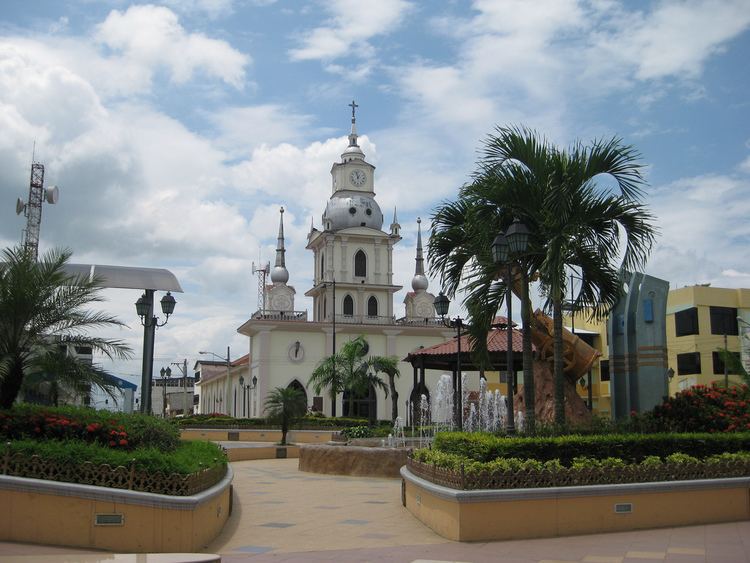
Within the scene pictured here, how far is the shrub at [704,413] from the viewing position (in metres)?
13.7

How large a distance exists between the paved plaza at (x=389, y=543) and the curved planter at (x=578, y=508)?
0.63ft

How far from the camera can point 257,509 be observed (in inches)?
552

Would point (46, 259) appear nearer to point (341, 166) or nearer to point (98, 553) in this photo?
point (98, 553)

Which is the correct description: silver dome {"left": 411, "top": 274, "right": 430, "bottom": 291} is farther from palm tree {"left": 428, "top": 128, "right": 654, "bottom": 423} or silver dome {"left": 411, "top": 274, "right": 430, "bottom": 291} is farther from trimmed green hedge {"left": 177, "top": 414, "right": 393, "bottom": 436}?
palm tree {"left": 428, "top": 128, "right": 654, "bottom": 423}

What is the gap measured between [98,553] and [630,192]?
1068 centimetres

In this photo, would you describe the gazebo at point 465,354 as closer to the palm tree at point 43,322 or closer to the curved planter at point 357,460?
the curved planter at point 357,460

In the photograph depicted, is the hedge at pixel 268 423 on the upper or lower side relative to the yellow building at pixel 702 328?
lower

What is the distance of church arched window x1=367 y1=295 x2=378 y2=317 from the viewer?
2489 inches

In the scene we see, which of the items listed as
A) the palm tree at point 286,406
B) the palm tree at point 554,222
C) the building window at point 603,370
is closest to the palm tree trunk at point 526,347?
the palm tree at point 554,222

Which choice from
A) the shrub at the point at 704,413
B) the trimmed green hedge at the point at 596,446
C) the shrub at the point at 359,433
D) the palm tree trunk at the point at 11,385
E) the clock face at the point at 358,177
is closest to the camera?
the trimmed green hedge at the point at 596,446

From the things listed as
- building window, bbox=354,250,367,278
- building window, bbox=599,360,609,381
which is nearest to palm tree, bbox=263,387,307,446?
building window, bbox=599,360,609,381

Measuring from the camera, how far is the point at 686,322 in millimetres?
42344

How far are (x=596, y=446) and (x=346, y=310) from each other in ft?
169

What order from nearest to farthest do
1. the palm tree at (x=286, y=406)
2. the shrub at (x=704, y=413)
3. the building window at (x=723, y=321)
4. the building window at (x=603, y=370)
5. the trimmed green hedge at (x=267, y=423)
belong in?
the shrub at (x=704, y=413) < the palm tree at (x=286, y=406) < the trimmed green hedge at (x=267, y=423) < the building window at (x=723, y=321) < the building window at (x=603, y=370)
